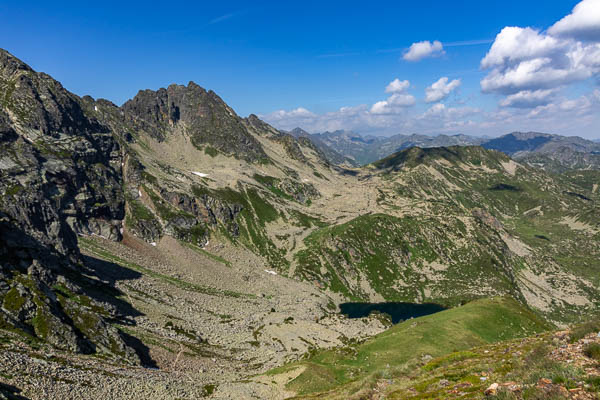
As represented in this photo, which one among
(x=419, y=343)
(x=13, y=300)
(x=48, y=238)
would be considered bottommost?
(x=419, y=343)

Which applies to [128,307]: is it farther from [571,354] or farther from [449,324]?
[571,354]

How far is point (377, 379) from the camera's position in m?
32.2

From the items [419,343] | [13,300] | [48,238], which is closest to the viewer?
[419,343]

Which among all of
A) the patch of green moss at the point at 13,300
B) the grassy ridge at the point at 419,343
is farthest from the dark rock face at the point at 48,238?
the grassy ridge at the point at 419,343

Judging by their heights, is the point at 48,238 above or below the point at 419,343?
above

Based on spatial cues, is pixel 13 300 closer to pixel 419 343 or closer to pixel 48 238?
pixel 48 238

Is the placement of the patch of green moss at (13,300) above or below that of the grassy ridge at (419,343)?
above

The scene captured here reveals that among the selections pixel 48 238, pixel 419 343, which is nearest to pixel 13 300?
pixel 48 238

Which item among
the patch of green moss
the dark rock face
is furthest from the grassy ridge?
the patch of green moss

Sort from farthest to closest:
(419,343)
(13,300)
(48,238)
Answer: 1. (48,238)
2. (13,300)
3. (419,343)

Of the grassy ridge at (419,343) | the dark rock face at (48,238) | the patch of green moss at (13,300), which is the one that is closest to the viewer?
the grassy ridge at (419,343)

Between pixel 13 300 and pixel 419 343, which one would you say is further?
pixel 13 300

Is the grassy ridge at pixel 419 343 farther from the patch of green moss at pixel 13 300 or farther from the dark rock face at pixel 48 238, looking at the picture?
the patch of green moss at pixel 13 300

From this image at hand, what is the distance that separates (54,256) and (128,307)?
29.4m
